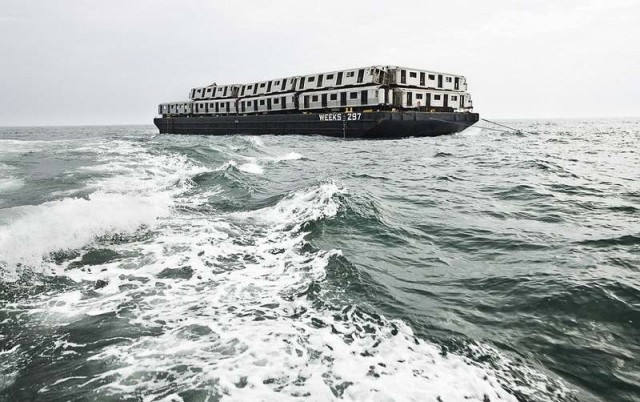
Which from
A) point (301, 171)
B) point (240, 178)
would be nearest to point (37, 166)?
point (240, 178)

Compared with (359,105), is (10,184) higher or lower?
lower

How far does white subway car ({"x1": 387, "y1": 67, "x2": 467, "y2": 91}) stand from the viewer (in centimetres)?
3978

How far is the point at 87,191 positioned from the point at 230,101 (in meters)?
45.4

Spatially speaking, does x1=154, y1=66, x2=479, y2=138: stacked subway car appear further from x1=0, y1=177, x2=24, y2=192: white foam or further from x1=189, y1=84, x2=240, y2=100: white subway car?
x1=0, y1=177, x2=24, y2=192: white foam

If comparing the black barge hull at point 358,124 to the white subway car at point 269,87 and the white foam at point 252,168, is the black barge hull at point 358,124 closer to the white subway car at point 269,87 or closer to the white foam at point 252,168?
the white subway car at point 269,87

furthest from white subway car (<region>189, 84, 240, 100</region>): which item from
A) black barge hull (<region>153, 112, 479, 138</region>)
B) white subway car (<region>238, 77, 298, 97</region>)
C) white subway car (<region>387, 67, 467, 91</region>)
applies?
white subway car (<region>387, 67, 467, 91</region>)

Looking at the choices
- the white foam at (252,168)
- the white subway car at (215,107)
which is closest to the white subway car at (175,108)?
the white subway car at (215,107)

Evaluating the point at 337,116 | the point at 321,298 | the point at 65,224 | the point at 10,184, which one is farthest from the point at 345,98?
the point at 321,298

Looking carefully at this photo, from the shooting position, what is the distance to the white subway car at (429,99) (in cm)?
3947

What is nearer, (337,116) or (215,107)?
(337,116)

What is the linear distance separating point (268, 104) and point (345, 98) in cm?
1350

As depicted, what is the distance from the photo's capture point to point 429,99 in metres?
41.6

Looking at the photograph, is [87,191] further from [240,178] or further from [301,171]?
[301,171]

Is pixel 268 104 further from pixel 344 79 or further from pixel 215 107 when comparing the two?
pixel 344 79
